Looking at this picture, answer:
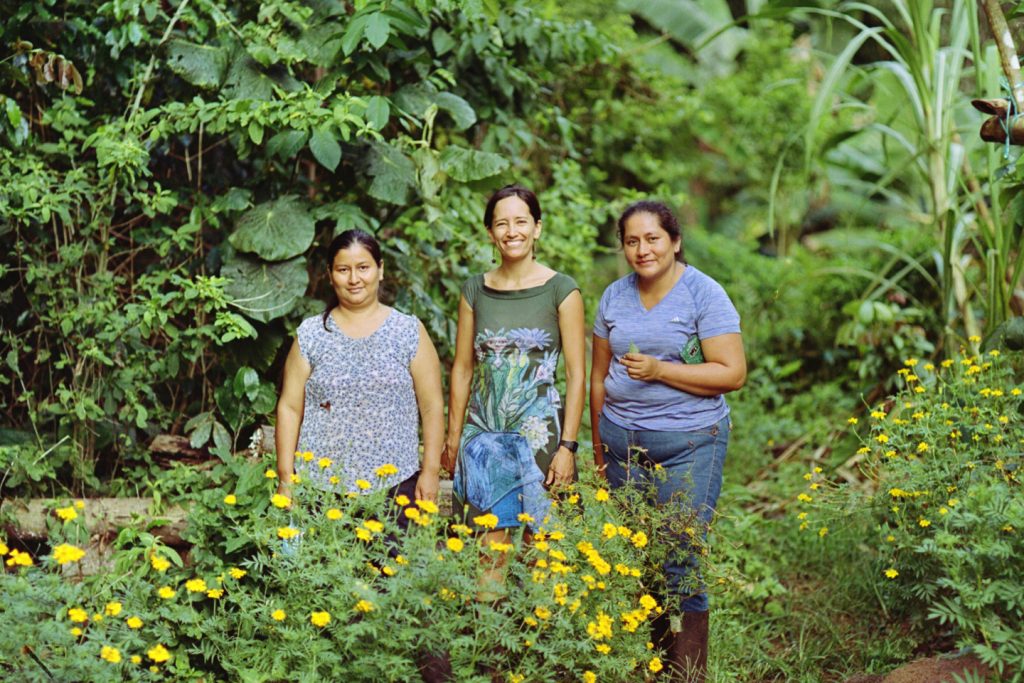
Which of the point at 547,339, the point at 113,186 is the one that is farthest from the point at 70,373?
the point at 547,339

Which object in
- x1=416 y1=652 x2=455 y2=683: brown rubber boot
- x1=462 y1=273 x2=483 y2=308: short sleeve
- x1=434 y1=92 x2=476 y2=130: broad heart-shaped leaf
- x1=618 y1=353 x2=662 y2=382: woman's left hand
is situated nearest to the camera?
x1=416 y1=652 x2=455 y2=683: brown rubber boot

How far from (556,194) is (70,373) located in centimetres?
240

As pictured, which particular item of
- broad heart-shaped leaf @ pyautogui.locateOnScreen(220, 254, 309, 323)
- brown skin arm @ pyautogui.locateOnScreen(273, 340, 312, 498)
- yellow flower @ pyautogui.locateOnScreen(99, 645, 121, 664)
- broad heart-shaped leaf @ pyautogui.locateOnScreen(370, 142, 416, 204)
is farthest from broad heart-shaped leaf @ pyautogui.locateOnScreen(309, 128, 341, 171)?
yellow flower @ pyautogui.locateOnScreen(99, 645, 121, 664)

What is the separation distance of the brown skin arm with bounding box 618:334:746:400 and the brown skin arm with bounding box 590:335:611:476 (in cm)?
23

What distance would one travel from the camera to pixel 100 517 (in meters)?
3.58

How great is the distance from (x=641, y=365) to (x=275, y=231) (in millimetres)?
1576

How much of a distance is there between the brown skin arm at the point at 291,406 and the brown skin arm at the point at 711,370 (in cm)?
97

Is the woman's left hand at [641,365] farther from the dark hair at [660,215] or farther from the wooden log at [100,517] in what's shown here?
the wooden log at [100,517]

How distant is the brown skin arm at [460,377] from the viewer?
316 cm

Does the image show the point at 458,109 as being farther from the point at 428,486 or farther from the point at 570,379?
the point at 428,486

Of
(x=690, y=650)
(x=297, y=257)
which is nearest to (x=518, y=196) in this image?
(x=297, y=257)

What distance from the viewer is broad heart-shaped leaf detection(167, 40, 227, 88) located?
3.83m

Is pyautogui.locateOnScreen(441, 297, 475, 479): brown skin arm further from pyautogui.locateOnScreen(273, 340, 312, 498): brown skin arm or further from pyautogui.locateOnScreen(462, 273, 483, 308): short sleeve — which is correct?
pyautogui.locateOnScreen(273, 340, 312, 498): brown skin arm

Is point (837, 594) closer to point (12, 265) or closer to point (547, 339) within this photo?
point (547, 339)
